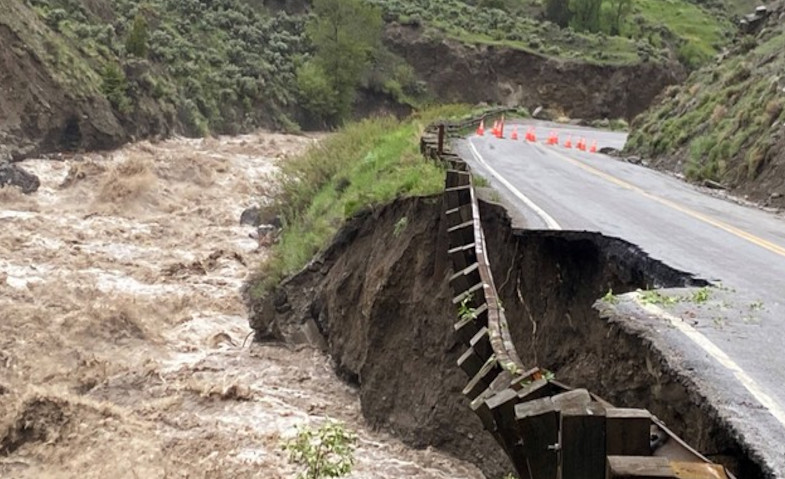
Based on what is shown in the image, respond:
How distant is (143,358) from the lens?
1462cm

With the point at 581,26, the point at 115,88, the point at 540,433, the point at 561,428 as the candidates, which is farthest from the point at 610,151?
the point at 581,26

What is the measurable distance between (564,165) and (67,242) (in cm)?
1255

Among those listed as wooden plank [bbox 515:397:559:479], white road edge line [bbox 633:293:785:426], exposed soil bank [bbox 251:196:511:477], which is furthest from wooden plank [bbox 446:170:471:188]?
wooden plank [bbox 515:397:559:479]

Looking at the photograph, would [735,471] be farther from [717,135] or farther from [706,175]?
[717,135]

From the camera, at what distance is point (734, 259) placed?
327 inches

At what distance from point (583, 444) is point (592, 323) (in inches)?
196

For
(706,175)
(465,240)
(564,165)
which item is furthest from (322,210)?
(465,240)

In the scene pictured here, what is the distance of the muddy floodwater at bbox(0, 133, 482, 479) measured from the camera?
1084 cm

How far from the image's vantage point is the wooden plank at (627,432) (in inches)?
112

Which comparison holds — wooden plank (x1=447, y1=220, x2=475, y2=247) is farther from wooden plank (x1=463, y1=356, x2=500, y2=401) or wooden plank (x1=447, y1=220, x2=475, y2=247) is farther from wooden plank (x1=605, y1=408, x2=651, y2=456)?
wooden plank (x1=605, y1=408, x2=651, y2=456)

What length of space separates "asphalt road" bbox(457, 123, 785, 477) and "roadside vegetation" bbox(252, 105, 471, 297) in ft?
5.01

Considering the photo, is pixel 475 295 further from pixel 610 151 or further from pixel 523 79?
pixel 523 79

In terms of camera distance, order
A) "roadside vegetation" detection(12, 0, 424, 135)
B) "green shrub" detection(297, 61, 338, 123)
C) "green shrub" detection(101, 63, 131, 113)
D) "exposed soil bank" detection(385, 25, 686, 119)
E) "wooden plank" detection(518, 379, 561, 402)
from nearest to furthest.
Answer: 1. "wooden plank" detection(518, 379, 561, 402)
2. "green shrub" detection(101, 63, 131, 113)
3. "roadside vegetation" detection(12, 0, 424, 135)
4. "green shrub" detection(297, 61, 338, 123)
5. "exposed soil bank" detection(385, 25, 686, 119)

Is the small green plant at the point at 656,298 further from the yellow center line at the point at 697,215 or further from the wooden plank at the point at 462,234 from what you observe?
the yellow center line at the point at 697,215
